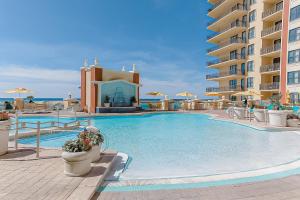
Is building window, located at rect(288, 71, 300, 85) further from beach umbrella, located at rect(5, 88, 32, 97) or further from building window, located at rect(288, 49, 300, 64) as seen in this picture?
beach umbrella, located at rect(5, 88, 32, 97)

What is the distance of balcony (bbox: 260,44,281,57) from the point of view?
27.9m

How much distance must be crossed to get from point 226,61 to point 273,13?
10094mm

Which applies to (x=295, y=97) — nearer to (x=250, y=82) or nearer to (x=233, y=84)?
(x=250, y=82)

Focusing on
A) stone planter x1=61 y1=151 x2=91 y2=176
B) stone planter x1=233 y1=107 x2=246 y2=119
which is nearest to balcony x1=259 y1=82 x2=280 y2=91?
stone planter x1=233 y1=107 x2=246 y2=119

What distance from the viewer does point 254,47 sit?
31781mm

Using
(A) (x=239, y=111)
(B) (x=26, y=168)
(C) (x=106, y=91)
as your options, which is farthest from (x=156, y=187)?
(C) (x=106, y=91)

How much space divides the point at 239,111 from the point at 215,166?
13.5m

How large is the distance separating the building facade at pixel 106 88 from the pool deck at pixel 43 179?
18.0m

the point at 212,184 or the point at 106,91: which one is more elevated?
the point at 106,91

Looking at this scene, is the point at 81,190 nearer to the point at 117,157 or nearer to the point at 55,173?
the point at 55,173

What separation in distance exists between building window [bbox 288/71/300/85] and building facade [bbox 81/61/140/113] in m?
20.0

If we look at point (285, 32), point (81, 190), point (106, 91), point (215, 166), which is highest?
point (285, 32)

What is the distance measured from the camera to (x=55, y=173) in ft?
14.8

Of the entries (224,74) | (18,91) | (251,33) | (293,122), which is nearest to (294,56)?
(251,33)
